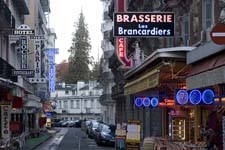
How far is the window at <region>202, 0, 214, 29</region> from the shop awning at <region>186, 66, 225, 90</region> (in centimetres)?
972

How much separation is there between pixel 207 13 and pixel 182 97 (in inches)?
246

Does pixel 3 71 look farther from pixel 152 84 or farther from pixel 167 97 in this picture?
pixel 152 84

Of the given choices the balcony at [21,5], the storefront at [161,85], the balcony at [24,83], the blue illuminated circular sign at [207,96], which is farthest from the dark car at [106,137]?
the blue illuminated circular sign at [207,96]

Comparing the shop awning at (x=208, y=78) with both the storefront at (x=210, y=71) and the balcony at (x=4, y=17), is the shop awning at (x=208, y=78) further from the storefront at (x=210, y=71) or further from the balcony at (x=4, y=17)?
the balcony at (x=4, y=17)

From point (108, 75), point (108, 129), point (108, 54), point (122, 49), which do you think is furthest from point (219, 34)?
point (108, 54)

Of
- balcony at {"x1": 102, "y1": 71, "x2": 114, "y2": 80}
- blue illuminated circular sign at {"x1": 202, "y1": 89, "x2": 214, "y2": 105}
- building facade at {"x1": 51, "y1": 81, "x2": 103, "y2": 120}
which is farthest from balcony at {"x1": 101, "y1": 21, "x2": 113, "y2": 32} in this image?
blue illuminated circular sign at {"x1": 202, "y1": 89, "x2": 214, "y2": 105}

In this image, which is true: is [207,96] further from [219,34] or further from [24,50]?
[24,50]

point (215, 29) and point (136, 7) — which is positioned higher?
point (136, 7)

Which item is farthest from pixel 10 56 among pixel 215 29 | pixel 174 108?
pixel 215 29

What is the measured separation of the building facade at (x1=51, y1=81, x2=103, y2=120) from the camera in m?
133

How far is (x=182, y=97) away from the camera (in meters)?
20.2

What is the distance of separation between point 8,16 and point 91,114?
328ft

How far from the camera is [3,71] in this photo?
32969 mm

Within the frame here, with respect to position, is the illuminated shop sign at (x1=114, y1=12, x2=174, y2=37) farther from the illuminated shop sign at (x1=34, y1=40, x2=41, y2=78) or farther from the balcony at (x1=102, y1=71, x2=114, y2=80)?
the balcony at (x1=102, y1=71, x2=114, y2=80)
